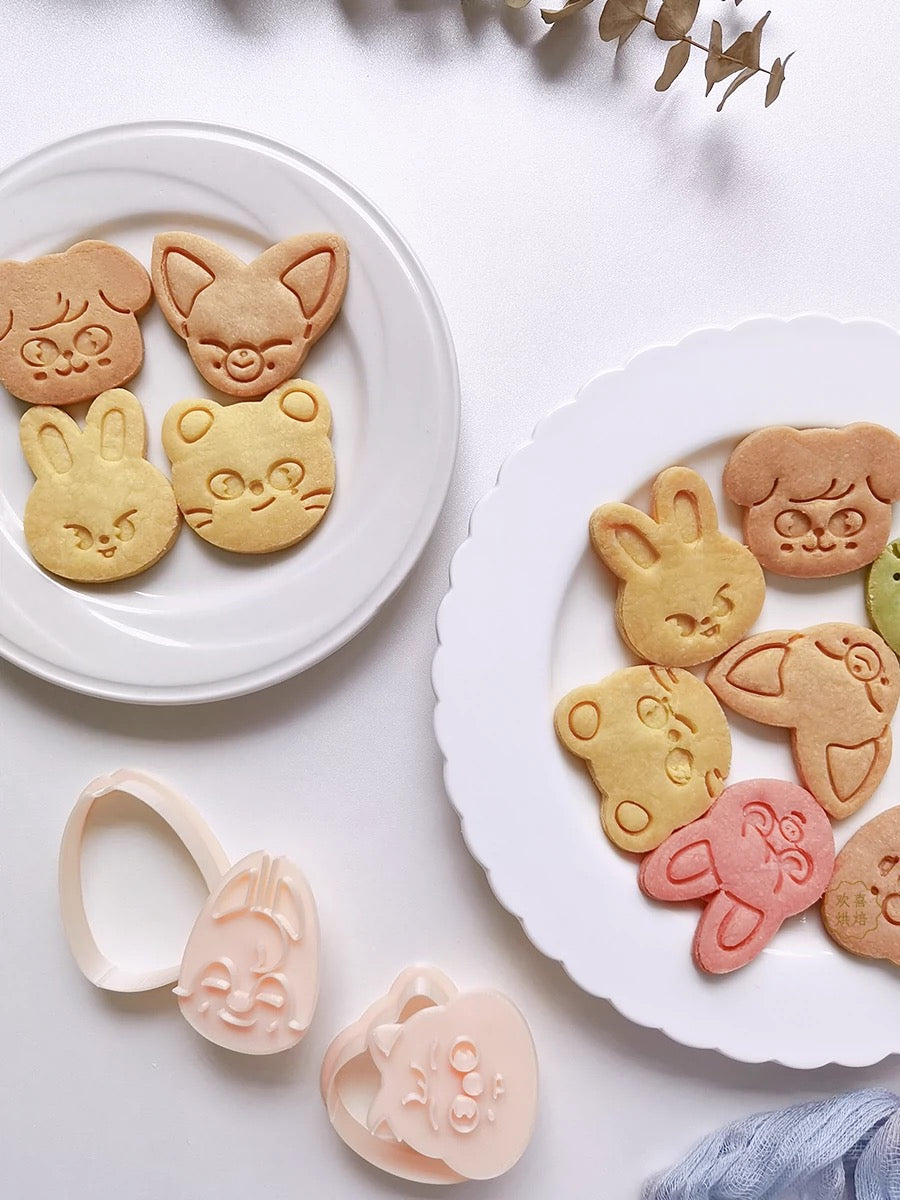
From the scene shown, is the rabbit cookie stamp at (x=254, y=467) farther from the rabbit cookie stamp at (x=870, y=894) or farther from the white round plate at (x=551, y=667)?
the rabbit cookie stamp at (x=870, y=894)

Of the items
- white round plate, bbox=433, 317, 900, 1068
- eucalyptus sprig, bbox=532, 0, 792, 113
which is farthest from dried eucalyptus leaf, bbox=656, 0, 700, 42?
white round plate, bbox=433, 317, 900, 1068

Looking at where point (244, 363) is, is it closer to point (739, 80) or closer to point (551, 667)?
point (551, 667)

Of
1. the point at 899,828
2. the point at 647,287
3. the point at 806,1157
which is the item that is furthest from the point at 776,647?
the point at 806,1157

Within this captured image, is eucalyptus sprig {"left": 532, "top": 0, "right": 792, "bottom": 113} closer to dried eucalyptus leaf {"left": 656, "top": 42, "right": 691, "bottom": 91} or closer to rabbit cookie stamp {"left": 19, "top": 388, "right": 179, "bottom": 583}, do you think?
dried eucalyptus leaf {"left": 656, "top": 42, "right": 691, "bottom": 91}

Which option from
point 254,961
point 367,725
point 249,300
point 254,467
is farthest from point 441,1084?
point 249,300

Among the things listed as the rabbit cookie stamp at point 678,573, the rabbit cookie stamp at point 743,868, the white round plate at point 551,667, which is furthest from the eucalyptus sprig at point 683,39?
the rabbit cookie stamp at point 743,868

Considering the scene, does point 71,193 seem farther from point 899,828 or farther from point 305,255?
point 899,828
